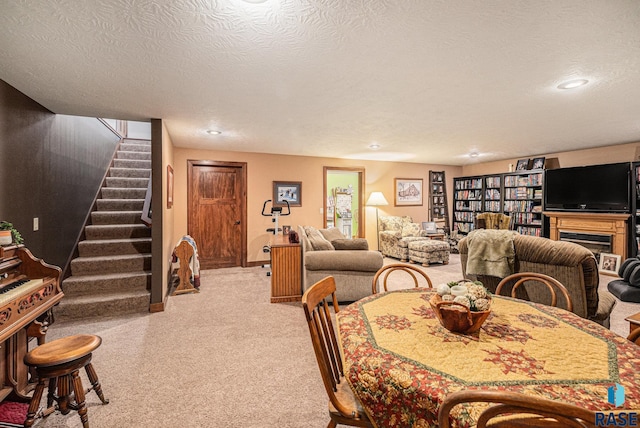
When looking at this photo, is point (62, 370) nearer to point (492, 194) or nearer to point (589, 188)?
point (589, 188)

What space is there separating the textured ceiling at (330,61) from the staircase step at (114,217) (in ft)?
5.04

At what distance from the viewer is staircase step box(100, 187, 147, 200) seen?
4871 mm

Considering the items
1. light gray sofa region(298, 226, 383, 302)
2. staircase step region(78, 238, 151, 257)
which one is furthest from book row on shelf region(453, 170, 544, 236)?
staircase step region(78, 238, 151, 257)

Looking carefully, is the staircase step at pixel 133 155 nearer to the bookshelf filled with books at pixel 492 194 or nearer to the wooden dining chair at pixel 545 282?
the wooden dining chair at pixel 545 282

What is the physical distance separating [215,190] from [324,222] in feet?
7.96

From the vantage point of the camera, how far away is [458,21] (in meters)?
1.74

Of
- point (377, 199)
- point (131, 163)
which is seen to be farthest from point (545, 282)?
point (131, 163)

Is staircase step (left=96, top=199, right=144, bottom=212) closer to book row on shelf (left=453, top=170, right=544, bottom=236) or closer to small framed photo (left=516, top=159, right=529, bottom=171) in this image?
book row on shelf (left=453, top=170, right=544, bottom=236)

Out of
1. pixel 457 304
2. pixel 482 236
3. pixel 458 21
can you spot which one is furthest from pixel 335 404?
pixel 482 236

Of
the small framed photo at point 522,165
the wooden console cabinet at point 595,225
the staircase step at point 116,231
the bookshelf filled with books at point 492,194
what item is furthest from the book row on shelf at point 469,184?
the staircase step at point 116,231

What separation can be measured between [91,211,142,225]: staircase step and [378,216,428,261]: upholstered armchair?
16.3ft

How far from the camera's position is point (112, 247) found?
4113mm

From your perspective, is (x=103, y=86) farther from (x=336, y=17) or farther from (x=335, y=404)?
(x=335, y=404)

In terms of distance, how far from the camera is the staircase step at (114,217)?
445 cm
